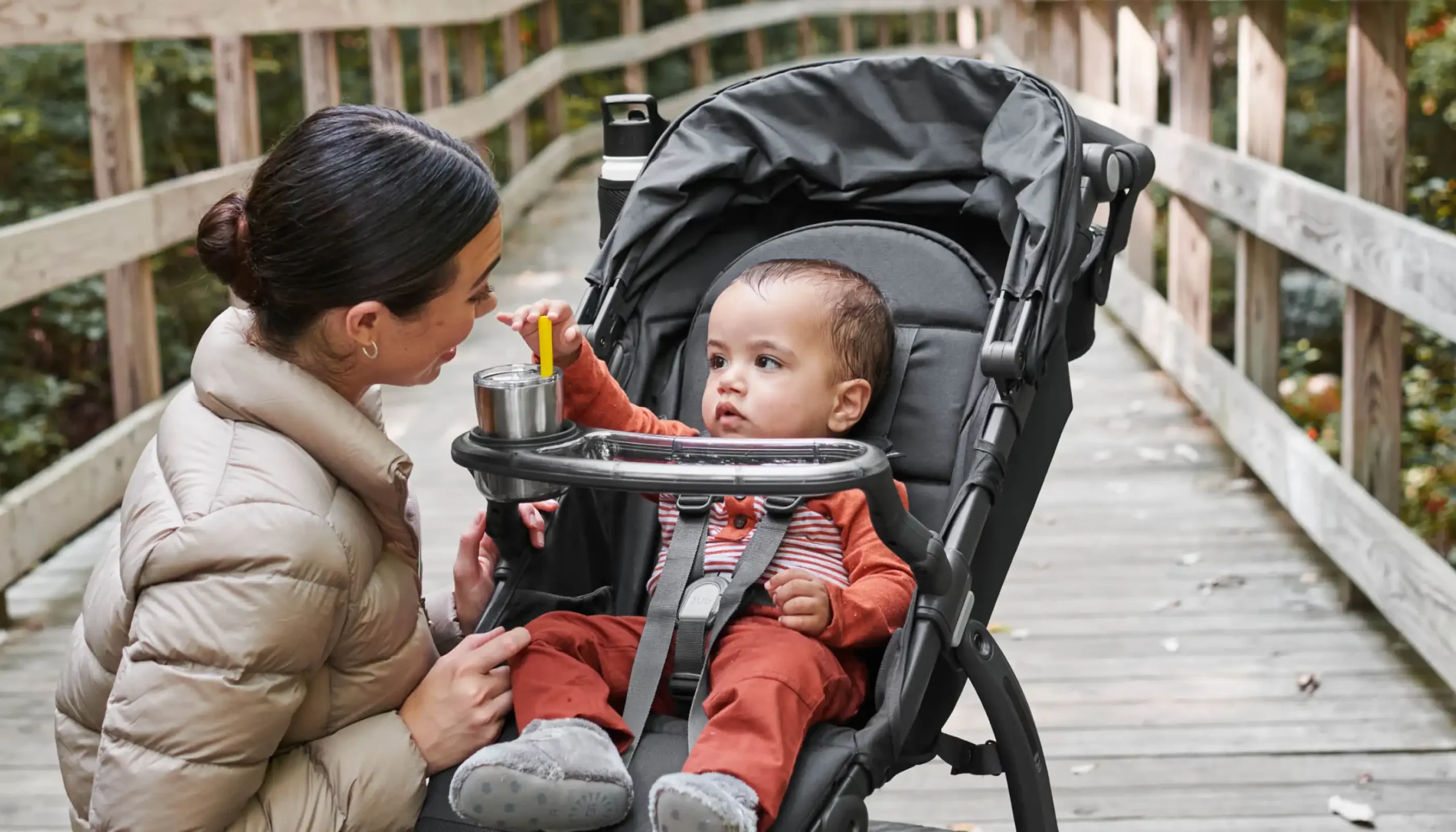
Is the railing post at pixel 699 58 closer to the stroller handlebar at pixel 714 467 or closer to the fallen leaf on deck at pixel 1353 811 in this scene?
the fallen leaf on deck at pixel 1353 811

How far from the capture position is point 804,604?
1.93m

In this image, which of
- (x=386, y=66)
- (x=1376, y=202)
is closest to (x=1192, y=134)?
(x=1376, y=202)

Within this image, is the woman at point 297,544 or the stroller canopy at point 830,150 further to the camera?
the stroller canopy at point 830,150

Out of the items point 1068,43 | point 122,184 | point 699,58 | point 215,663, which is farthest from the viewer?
point 699,58

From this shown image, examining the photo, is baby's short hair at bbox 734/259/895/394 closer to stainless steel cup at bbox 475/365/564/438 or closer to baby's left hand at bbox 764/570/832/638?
baby's left hand at bbox 764/570/832/638

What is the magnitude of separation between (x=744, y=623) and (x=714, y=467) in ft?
1.53

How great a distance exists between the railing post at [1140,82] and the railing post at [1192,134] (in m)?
0.56

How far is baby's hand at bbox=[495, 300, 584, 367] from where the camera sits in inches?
79.2

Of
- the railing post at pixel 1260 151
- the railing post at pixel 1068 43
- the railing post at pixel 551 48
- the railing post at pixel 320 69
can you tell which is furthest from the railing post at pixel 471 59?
the railing post at pixel 1260 151

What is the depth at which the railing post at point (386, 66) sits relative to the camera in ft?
21.9

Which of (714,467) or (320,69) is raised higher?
(320,69)

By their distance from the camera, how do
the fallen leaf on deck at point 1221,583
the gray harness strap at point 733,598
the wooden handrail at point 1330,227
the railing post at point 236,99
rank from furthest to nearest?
the railing post at point 236,99
the fallen leaf on deck at point 1221,583
the wooden handrail at point 1330,227
the gray harness strap at point 733,598

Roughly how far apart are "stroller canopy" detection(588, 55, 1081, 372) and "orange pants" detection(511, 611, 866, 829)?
699 mm

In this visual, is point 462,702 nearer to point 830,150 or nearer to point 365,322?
point 365,322
